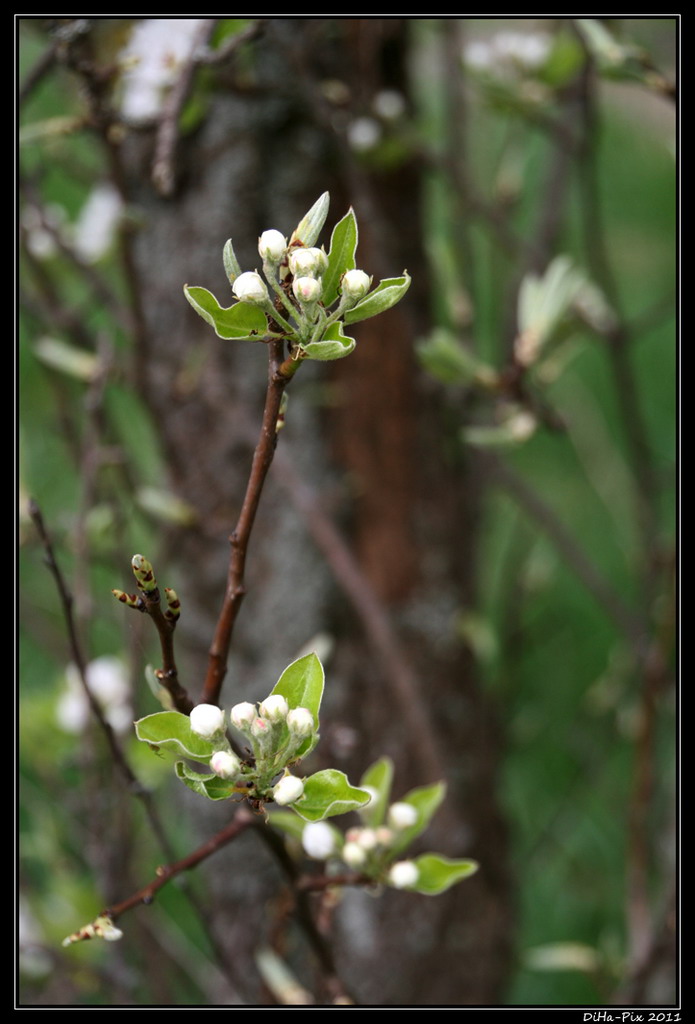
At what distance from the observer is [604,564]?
179 cm

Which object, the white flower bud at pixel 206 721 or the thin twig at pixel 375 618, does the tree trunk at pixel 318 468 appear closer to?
the thin twig at pixel 375 618

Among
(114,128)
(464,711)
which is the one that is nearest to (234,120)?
(114,128)

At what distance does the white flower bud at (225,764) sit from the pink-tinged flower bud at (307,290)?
16 cm

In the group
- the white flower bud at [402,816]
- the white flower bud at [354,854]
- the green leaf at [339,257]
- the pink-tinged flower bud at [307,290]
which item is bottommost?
the white flower bud at [354,854]

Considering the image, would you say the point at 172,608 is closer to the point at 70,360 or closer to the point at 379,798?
the point at 379,798

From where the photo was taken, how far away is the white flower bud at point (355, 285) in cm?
30

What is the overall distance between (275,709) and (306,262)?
16 centimetres

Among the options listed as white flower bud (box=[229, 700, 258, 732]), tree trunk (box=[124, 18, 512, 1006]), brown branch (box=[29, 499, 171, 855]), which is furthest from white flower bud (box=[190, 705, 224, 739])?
tree trunk (box=[124, 18, 512, 1006])

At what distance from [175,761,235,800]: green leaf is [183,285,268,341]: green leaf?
156 mm

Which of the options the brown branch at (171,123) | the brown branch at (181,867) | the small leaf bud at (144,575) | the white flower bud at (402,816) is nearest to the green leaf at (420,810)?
the white flower bud at (402,816)

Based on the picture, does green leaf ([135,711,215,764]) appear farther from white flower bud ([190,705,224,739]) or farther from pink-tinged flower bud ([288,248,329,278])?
pink-tinged flower bud ([288,248,329,278])

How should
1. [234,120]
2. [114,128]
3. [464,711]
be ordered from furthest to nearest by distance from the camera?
[464,711], [234,120], [114,128]

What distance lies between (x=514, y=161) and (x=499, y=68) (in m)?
0.27

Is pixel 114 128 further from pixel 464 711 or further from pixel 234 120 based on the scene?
pixel 464 711
